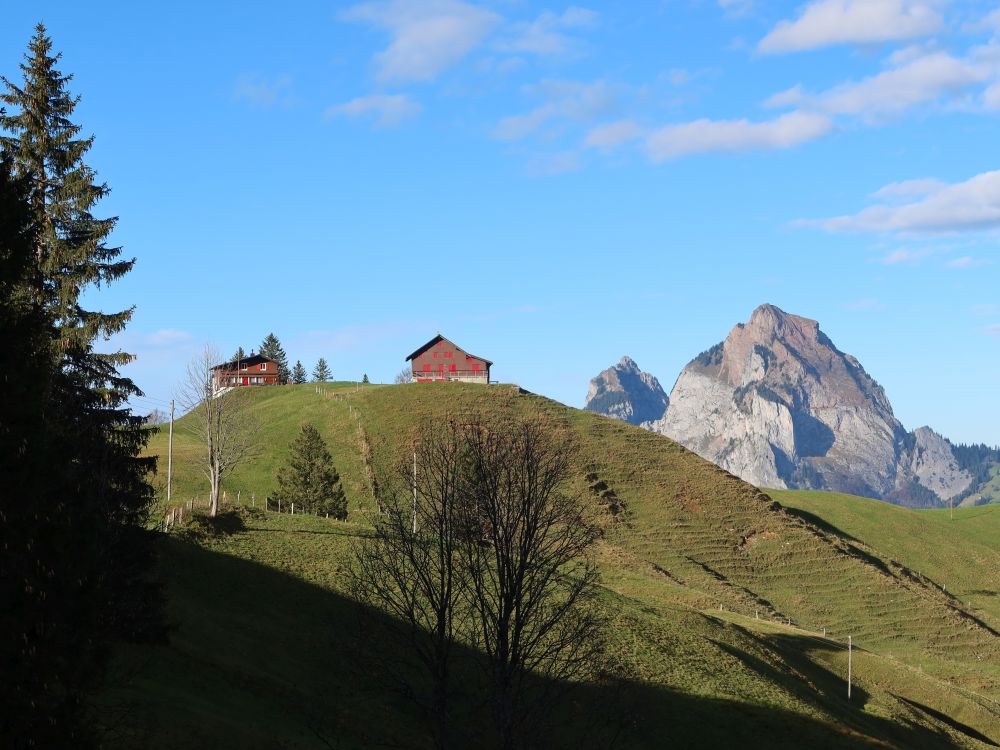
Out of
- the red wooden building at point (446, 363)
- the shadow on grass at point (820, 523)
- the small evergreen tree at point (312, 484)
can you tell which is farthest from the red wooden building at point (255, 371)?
the shadow on grass at point (820, 523)

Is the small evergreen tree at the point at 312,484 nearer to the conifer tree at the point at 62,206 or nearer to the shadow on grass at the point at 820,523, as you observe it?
the conifer tree at the point at 62,206

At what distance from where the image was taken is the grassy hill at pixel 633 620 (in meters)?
42.8

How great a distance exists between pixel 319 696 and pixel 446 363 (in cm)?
A: 13023

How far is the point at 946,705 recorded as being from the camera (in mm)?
82188

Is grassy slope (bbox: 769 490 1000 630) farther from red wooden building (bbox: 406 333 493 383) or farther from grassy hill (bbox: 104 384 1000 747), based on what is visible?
red wooden building (bbox: 406 333 493 383)

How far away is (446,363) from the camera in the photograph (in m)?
174

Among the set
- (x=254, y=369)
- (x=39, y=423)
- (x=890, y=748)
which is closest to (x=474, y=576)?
(x=39, y=423)

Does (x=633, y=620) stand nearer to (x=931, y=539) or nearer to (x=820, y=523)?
(x=820, y=523)

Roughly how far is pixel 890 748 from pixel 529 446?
1405 inches

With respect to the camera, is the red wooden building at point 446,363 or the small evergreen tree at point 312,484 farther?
the red wooden building at point 446,363

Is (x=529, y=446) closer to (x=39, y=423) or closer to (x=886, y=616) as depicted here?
(x=39, y=423)

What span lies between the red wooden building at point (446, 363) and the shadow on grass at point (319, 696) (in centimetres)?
10892

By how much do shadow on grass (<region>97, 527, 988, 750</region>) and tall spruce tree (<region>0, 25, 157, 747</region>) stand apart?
12.3ft

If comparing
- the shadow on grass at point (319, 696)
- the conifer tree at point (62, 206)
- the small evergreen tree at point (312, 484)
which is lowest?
the shadow on grass at point (319, 696)
